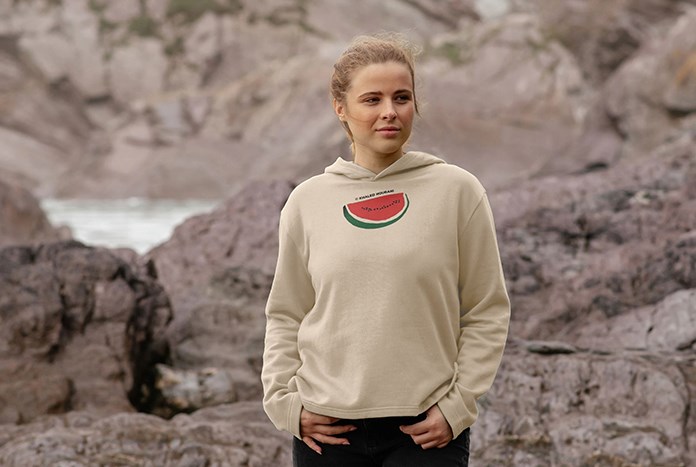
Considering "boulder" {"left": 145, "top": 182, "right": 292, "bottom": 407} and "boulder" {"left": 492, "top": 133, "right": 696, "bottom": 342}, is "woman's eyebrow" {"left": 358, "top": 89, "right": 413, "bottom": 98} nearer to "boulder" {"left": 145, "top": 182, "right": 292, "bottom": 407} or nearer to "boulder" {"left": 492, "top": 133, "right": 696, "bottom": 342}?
"boulder" {"left": 492, "top": 133, "right": 696, "bottom": 342}

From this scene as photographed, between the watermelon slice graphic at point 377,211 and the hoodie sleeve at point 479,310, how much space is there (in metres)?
0.14

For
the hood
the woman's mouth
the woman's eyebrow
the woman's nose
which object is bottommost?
the hood

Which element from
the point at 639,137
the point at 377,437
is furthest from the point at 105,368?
the point at 639,137

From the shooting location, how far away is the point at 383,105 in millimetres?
1885

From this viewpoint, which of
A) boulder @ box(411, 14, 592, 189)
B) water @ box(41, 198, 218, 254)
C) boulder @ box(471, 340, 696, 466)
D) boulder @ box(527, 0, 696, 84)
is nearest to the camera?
boulder @ box(471, 340, 696, 466)

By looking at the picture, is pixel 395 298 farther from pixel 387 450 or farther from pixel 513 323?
pixel 513 323

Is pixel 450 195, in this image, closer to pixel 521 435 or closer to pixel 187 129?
pixel 521 435

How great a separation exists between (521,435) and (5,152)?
36.2 m

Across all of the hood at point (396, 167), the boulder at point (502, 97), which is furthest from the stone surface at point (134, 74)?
the hood at point (396, 167)

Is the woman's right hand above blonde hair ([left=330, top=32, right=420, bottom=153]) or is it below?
below

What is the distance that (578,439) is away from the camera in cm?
320

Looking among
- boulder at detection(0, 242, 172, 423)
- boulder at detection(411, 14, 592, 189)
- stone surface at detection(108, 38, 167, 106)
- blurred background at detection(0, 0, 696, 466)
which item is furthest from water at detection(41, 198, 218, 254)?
stone surface at detection(108, 38, 167, 106)

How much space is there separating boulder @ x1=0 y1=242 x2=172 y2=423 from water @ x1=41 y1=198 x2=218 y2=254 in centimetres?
854

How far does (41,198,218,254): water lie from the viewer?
1706 centimetres
